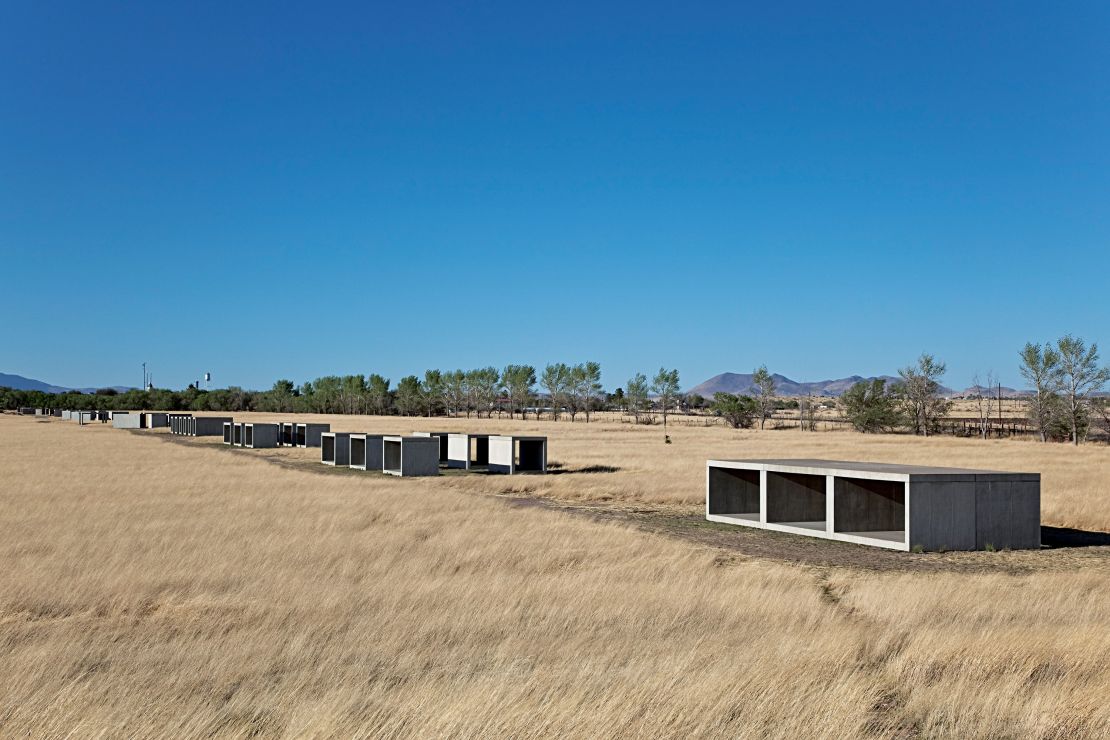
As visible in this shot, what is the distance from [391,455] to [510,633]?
27.6 meters

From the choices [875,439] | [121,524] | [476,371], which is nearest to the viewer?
[121,524]

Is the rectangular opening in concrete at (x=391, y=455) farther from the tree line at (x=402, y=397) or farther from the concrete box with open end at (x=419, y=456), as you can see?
the tree line at (x=402, y=397)

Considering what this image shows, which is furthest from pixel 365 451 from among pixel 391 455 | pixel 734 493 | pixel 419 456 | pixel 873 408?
pixel 873 408

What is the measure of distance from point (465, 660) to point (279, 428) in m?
50.5

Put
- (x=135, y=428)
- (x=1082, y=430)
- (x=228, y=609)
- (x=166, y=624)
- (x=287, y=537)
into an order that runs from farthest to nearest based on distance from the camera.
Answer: (x=135, y=428) → (x=1082, y=430) → (x=287, y=537) → (x=228, y=609) → (x=166, y=624)

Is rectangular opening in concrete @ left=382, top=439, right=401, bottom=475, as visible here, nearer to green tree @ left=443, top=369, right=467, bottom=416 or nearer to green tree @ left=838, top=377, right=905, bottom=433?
green tree @ left=838, top=377, right=905, bottom=433

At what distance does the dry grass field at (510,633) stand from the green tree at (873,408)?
212 feet

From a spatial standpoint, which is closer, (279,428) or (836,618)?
Result: (836,618)

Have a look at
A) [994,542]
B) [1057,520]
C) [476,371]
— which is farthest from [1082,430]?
[476,371]

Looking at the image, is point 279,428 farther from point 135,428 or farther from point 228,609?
point 228,609

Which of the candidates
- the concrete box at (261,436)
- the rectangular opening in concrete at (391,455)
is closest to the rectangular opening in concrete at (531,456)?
the rectangular opening in concrete at (391,455)

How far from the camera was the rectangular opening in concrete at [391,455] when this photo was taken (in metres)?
36.1

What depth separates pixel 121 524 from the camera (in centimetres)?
1866

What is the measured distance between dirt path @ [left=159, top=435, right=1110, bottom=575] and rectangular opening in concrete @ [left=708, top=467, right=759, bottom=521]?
0.63 meters
